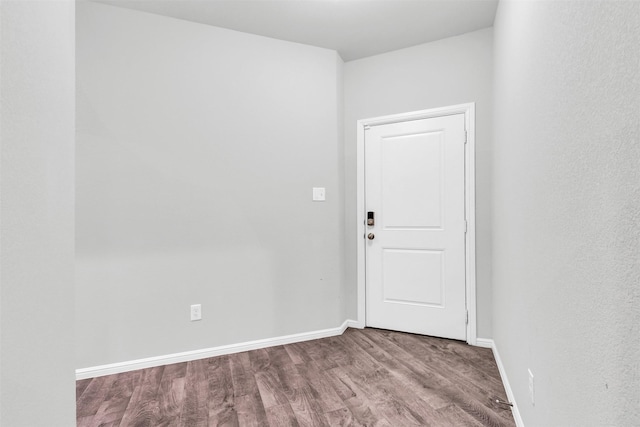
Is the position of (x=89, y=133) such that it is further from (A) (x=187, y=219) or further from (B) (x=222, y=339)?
(B) (x=222, y=339)

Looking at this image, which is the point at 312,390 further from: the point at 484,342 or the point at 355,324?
the point at 484,342

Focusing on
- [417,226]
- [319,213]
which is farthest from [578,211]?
[319,213]

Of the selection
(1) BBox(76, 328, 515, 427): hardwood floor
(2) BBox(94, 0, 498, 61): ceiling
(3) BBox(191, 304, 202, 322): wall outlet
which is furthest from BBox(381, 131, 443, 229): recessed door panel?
(3) BBox(191, 304, 202, 322): wall outlet

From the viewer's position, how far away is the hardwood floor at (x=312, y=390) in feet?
5.39

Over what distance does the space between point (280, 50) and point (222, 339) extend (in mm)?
2504

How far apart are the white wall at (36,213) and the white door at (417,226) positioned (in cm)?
237

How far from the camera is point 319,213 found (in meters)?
2.81

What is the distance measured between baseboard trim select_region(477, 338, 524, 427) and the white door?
17 centimetres

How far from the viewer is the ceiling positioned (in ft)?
7.38

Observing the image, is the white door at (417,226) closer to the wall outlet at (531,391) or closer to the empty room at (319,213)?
the empty room at (319,213)

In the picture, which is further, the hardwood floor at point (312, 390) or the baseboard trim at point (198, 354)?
the baseboard trim at point (198, 354)

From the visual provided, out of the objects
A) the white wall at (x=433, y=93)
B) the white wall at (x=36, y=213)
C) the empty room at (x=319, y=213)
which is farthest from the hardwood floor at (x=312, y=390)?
the white wall at (x=36, y=213)

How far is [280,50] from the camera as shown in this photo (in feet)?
8.93

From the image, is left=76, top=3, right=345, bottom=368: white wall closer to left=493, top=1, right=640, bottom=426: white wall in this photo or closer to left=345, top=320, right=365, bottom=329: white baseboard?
left=345, top=320, right=365, bottom=329: white baseboard
